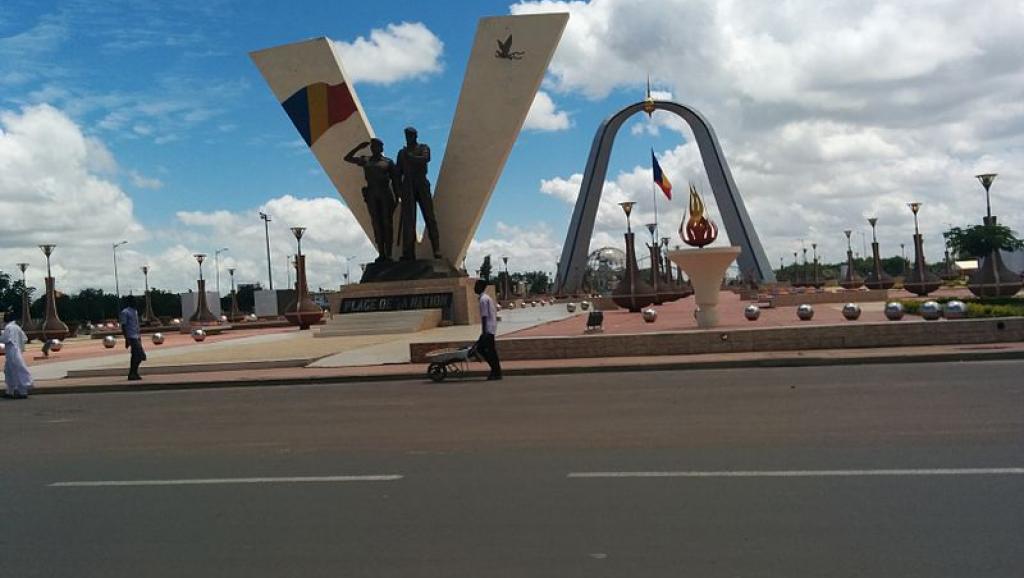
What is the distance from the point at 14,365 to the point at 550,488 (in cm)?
1355

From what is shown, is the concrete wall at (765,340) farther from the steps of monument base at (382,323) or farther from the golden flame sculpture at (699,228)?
the steps of monument base at (382,323)

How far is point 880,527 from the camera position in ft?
17.2

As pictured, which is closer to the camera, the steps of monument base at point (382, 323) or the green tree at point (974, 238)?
the steps of monument base at point (382, 323)

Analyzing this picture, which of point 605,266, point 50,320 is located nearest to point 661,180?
point 50,320

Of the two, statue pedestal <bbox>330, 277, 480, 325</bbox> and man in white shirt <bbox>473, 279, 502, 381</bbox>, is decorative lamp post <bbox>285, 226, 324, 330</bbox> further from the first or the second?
man in white shirt <bbox>473, 279, 502, 381</bbox>

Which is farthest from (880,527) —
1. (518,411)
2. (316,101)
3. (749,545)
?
(316,101)

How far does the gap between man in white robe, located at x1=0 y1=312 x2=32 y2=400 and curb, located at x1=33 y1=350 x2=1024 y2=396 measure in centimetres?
90

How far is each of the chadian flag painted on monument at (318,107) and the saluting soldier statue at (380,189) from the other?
6.45 feet

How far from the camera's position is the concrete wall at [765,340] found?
52.7 feet

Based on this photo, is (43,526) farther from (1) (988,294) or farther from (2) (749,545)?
(1) (988,294)

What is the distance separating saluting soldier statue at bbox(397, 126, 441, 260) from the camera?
33188 millimetres

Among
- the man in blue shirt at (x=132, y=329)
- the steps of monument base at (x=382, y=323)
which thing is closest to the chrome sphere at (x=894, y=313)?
the steps of monument base at (x=382, y=323)

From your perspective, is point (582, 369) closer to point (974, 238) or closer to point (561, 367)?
point (561, 367)

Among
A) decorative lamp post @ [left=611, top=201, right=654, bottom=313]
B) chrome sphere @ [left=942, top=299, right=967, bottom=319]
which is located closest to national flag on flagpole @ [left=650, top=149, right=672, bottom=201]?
decorative lamp post @ [left=611, top=201, right=654, bottom=313]
